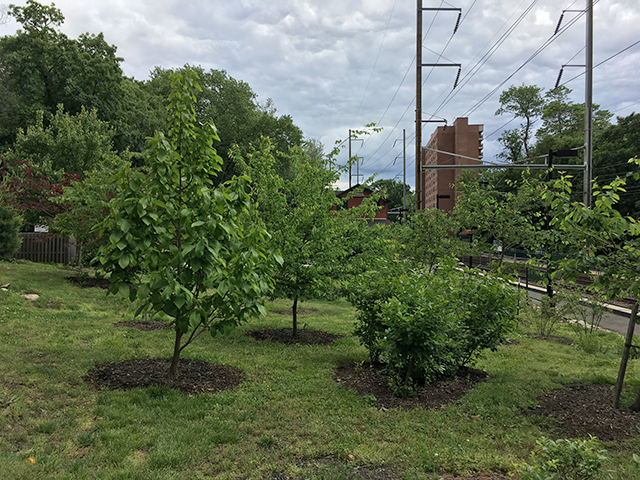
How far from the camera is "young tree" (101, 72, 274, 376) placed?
4.26 meters

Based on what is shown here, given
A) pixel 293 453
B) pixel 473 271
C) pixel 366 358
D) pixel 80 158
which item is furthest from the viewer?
pixel 80 158

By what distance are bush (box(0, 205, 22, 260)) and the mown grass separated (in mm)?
8584

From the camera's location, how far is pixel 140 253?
183 inches

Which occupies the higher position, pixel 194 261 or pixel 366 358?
pixel 194 261

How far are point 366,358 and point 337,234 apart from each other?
245 centimetres

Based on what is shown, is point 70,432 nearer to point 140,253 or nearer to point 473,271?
point 140,253

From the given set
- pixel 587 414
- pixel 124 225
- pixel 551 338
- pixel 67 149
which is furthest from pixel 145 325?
pixel 67 149

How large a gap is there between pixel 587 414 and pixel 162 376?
5.07 metres

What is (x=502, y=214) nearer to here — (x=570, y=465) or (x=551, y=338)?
(x=551, y=338)

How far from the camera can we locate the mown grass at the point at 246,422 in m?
3.28

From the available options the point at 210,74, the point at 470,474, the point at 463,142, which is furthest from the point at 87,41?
the point at 463,142

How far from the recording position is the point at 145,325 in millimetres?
8625

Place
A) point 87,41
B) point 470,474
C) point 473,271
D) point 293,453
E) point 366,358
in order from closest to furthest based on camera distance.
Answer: point 470,474
point 293,453
point 473,271
point 366,358
point 87,41

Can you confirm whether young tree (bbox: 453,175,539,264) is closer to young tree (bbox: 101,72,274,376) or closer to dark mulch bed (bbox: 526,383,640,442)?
dark mulch bed (bbox: 526,383,640,442)
